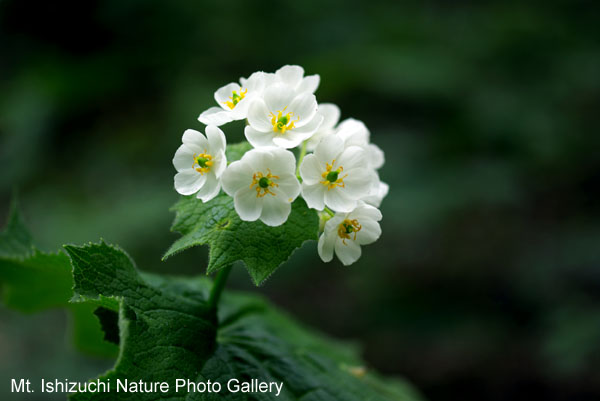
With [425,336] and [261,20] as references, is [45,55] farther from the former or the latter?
[425,336]

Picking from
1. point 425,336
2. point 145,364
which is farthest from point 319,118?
point 425,336

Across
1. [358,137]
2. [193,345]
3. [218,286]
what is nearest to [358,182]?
[358,137]

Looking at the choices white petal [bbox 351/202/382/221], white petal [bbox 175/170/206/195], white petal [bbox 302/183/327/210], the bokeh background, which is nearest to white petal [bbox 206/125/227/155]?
white petal [bbox 175/170/206/195]

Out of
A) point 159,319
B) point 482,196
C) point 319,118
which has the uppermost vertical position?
point 482,196

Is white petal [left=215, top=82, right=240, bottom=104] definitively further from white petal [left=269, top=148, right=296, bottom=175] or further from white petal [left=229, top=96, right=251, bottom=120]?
white petal [left=269, top=148, right=296, bottom=175]

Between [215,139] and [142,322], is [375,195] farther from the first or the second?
[142,322]

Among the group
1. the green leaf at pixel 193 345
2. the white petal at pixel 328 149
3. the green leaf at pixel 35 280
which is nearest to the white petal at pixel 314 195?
the white petal at pixel 328 149

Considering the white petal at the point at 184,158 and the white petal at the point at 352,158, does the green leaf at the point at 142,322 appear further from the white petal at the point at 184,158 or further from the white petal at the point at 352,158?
the white petal at the point at 352,158
